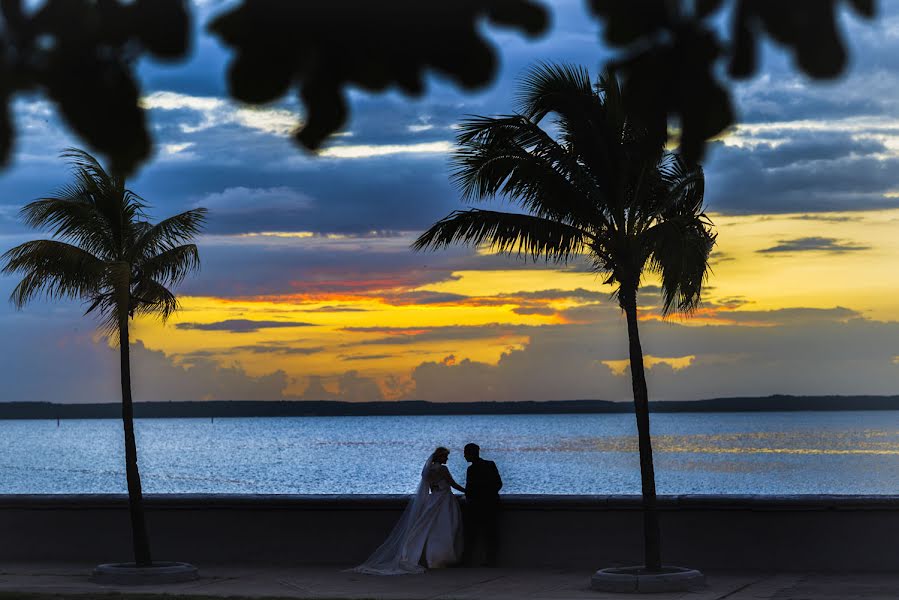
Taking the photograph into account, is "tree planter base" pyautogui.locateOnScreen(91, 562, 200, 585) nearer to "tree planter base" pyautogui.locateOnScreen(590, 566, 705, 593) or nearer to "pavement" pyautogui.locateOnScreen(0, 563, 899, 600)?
"pavement" pyautogui.locateOnScreen(0, 563, 899, 600)

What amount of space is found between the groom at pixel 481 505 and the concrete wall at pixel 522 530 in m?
0.18

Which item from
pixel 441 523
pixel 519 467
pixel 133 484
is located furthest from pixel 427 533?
pixel 519 467

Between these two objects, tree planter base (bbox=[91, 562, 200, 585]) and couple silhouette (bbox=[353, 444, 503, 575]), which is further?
couple silhouette (bbox=[353, 444, 503, 575])

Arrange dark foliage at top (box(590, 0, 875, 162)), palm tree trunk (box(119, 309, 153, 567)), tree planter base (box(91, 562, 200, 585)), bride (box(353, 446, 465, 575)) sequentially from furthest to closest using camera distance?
bride (box(353, 446, 465, 575)) < palm tree trunk (box(119, 309, 153, 567)) < tree planter base (box(91, 562, 200, 585)) < dark foliage at top (box(590, 0, 875, 162))

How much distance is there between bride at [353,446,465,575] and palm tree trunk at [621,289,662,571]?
96.6 inches

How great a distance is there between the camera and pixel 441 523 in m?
16.2

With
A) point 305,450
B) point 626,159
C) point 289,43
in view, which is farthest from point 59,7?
point 305,450

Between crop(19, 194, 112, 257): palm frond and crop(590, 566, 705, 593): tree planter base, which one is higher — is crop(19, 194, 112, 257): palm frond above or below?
above

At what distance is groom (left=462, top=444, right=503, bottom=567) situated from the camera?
16.2 meters

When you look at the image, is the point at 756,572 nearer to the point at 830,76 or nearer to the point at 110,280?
the point at 110,280

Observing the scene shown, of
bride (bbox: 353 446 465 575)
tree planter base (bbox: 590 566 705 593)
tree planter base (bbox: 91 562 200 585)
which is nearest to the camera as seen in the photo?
tree planter base (bbox: 590 566 705 593)

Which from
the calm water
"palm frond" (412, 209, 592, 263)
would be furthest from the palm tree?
the calm water

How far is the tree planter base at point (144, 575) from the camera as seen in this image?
1524 cm

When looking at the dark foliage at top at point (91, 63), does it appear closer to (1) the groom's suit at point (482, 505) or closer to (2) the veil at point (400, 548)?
(2) the veil at point (400, 548)
